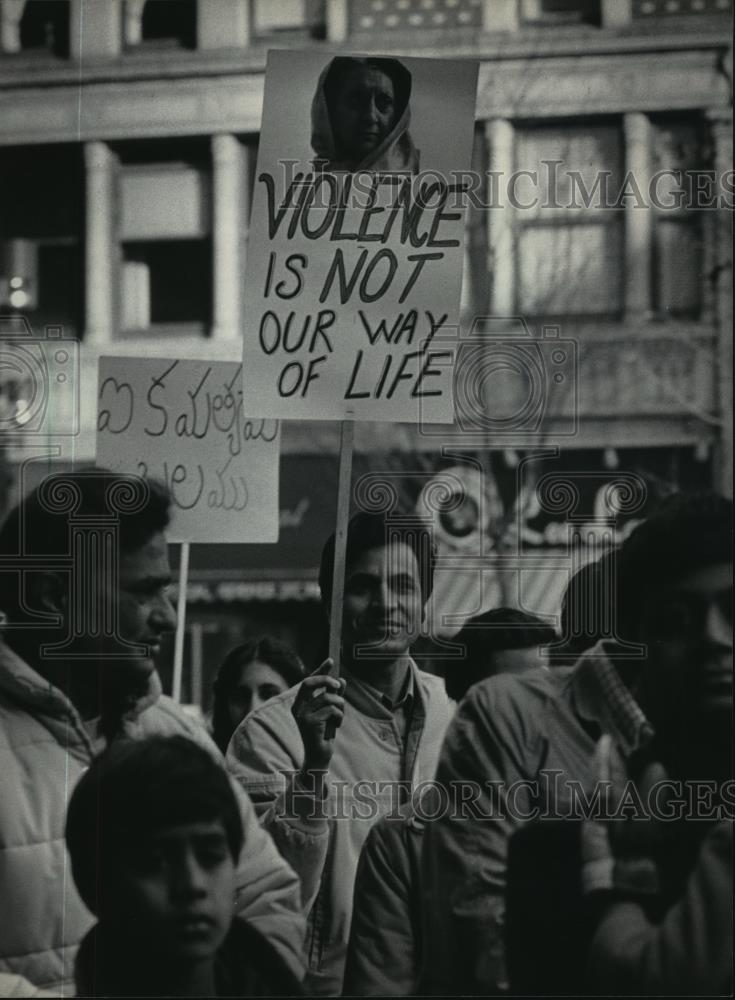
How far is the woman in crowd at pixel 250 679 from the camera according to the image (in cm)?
443

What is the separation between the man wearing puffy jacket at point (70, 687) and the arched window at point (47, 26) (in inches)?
64.6

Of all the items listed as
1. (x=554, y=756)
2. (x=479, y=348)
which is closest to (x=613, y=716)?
(x=554, y=756)

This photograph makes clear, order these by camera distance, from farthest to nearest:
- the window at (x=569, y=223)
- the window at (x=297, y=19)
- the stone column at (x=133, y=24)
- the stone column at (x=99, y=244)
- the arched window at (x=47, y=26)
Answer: the stone column at (x=99, y=244) → the stone column at (x=133, y=24) → the arched window at (x=47, y=26) → the window at (x=297, y=19) → the window at (x=569, y=223)

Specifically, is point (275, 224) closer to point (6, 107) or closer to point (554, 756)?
point (554, 756)

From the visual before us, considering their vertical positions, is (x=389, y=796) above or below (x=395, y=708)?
below

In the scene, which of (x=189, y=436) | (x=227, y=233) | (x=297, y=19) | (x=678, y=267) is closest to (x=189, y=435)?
(x=189, y=436)

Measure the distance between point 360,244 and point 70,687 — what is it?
123 cm

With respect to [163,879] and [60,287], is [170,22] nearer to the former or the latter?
[60,287]

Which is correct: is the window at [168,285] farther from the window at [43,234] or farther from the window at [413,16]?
the window at [413,16]

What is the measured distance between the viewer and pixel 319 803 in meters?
4.11

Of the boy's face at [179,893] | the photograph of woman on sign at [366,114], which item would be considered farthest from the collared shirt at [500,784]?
the photograph of woman on sign at [366,114]

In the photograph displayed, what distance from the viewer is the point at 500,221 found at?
4.97 m

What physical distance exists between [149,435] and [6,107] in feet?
5.30

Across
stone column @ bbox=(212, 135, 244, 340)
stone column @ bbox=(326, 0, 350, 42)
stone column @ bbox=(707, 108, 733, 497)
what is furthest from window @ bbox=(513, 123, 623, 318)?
stone column @ bbox=(212, 135, 244, 340)
